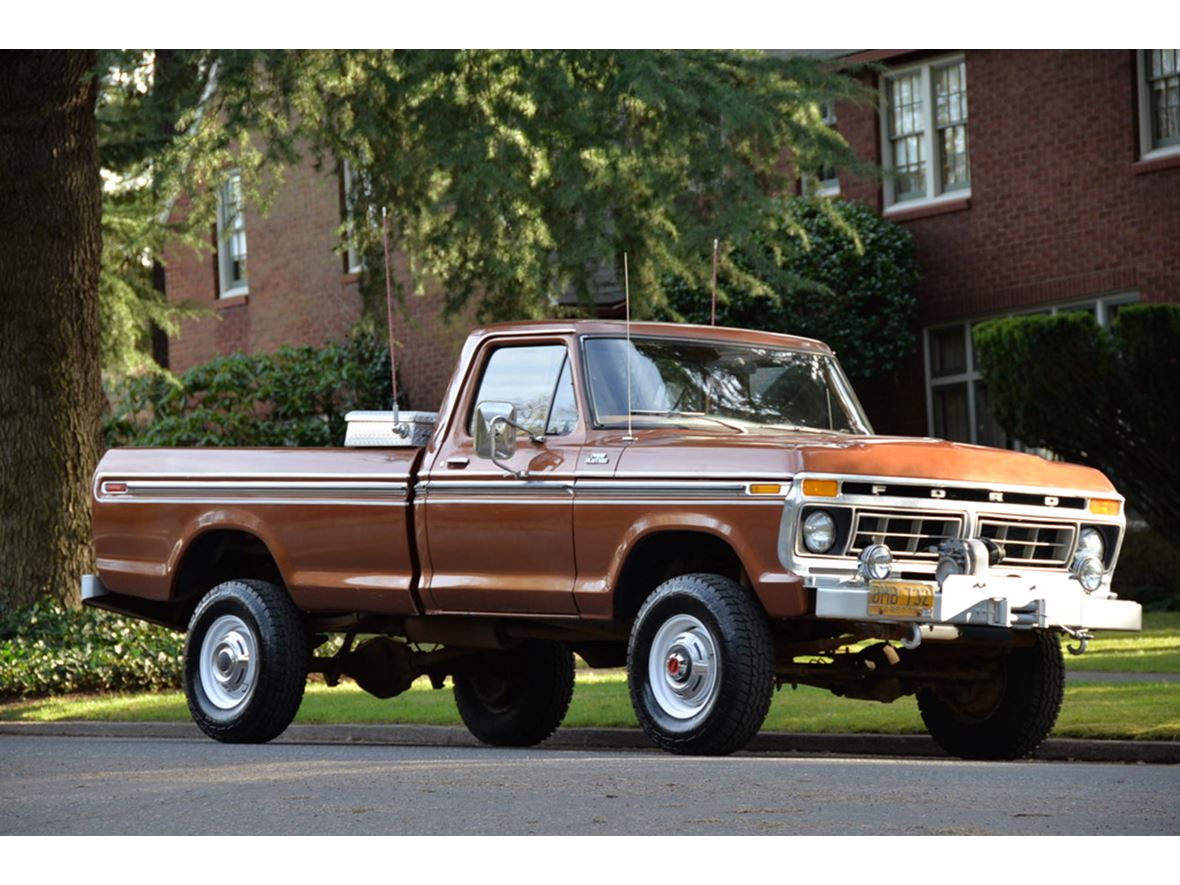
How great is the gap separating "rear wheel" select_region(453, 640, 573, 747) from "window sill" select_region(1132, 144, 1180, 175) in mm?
12578

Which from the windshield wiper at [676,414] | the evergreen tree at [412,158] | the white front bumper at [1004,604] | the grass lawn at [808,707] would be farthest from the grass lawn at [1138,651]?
the windshield wiper at [676,414]

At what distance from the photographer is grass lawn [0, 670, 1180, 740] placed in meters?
12.8

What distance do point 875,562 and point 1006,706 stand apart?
1.75 metres

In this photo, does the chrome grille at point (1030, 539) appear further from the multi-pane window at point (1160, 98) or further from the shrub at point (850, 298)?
the shrub at point (850, 298)

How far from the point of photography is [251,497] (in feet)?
42.2

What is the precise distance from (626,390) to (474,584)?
4.35ft

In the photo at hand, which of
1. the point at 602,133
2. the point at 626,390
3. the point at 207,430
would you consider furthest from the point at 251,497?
the point at 207,430

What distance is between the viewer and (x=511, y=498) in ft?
38.4

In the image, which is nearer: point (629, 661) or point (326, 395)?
point (629, 661)

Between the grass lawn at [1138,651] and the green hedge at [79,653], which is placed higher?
the green hedge at [79,653]

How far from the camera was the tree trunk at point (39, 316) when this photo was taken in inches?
728

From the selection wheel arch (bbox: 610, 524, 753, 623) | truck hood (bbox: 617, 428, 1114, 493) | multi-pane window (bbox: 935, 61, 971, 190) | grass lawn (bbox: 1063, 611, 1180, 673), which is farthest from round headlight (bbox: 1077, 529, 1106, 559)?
multi-pane window (bbox: 935, 61, 971, 190)

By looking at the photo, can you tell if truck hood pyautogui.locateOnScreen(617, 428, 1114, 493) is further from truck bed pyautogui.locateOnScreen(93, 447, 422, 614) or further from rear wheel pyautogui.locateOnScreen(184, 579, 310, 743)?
rear wheel pyautogui.locateOnScreen(184, 579, 310, 743)
